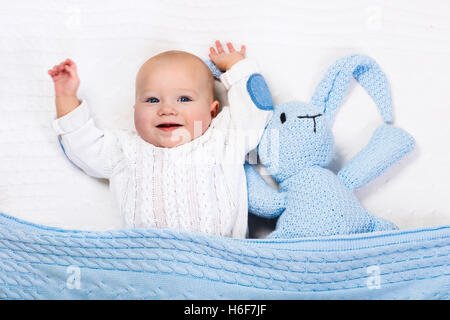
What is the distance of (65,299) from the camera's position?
1.00m

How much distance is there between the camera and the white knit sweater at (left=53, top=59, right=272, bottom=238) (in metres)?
1.04

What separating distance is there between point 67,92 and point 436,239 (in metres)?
0.82

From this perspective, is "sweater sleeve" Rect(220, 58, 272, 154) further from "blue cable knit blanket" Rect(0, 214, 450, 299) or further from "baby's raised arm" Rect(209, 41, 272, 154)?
"blue cable knit blanket" Rect(0, 214, 450, 299)

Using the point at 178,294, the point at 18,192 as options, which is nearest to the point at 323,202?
the point at 178,294

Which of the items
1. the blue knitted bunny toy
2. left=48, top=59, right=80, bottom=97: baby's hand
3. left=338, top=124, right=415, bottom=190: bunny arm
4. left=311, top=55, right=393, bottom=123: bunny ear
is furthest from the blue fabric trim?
left=48, top=59, right=80, bottom=97: baby's hand

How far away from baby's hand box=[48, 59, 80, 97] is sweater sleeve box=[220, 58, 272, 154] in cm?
33

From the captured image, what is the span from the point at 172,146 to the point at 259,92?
9.0 inches

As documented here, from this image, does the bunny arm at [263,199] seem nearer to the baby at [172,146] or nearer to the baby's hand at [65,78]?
the baby at [172,146]

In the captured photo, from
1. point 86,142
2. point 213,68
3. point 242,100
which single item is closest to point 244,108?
point 242,100

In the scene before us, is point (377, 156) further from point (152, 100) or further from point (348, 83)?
point (152, 100)

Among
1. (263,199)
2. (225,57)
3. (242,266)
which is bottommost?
(242,266)

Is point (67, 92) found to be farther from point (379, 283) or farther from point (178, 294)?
point (379, 283)

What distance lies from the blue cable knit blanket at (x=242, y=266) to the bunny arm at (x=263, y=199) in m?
0.11

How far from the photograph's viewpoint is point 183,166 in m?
1.06
